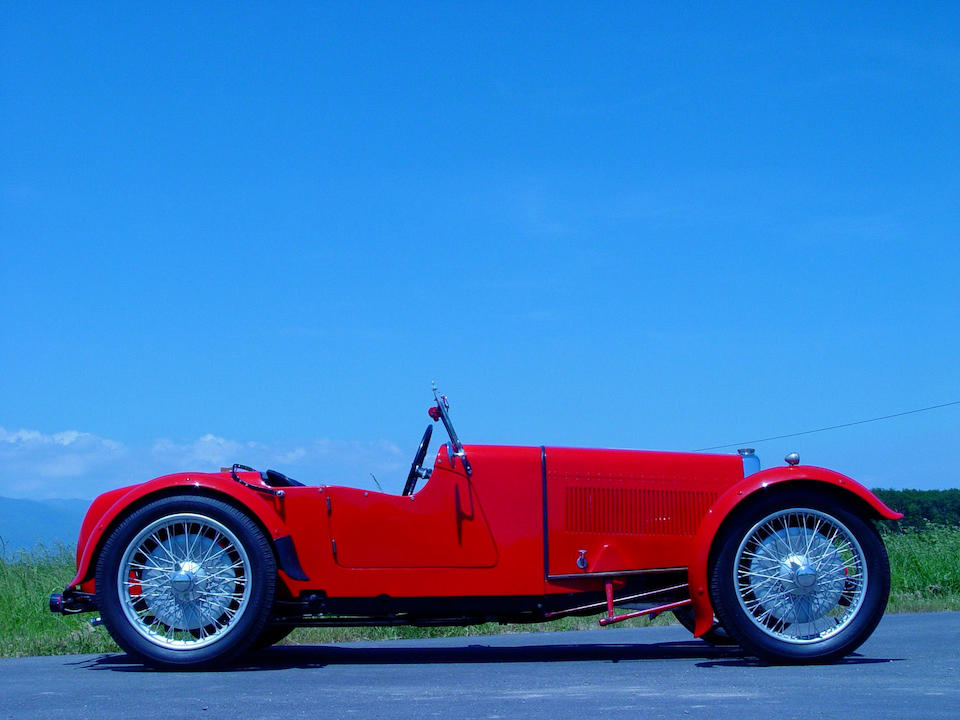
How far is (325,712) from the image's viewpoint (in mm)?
4742

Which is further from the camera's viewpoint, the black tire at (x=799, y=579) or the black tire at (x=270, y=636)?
the black tire at (x=270, y=636)

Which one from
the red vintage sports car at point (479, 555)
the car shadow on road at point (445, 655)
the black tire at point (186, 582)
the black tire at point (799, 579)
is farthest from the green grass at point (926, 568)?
the black tire at point (186, 582)

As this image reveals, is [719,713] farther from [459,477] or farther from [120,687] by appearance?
[120,687]

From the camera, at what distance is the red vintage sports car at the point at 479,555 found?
6.35 m

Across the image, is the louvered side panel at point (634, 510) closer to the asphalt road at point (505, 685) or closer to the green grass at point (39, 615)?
the asphalt road at point (505, 685)

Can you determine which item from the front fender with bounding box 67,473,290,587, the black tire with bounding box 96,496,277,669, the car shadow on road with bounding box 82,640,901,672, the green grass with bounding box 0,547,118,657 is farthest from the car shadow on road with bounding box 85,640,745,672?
the green grass with bounding box 0,547,118,657

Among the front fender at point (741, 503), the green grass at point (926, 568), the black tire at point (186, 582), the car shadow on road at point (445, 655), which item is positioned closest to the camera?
the black tire at point (186, 582)

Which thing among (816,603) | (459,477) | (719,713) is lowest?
(719,713)

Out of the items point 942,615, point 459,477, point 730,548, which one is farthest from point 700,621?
point 942,615

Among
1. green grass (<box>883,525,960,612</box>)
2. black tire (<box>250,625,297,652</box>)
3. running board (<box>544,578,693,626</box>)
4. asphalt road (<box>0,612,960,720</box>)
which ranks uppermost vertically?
green grass (<box>883,525,960,612</box>)

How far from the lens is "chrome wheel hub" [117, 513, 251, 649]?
635cm

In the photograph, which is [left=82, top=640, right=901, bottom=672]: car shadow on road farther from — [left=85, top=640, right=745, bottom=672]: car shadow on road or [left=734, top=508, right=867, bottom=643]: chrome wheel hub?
[left=734, top=508, right=867, bottom=643]: chrome wheel hub

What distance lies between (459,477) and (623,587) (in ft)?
4.02

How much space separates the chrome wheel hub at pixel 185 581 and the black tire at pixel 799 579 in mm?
2830
